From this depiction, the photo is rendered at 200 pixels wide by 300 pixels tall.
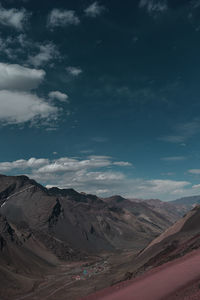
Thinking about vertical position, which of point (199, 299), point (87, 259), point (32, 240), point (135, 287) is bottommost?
point (87, 259)

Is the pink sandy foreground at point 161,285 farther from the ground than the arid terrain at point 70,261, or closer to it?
farther from the ground

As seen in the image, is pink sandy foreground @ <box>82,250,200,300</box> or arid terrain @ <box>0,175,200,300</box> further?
arid terrain @ <box>0,175,200,300</box>

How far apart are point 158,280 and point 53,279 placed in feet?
264

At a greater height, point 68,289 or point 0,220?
point 0,220

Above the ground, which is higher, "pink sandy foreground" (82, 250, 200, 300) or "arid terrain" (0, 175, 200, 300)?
"pink sandy foreground" (82, 250, 200, 300)

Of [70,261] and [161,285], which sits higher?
[161,285]

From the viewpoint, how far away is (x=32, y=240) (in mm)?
149500

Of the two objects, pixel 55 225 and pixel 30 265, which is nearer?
pixel 30 265

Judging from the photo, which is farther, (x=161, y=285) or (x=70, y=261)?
(x=70, y=261)

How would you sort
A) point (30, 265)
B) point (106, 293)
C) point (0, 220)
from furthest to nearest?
point (0, 220), point (30, 265), point (106, 293)

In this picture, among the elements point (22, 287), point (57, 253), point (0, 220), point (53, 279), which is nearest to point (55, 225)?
point (57, 253)

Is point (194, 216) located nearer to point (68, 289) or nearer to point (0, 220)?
point (68, 289)

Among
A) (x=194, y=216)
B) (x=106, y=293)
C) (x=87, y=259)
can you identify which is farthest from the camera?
(x=87, y=259)

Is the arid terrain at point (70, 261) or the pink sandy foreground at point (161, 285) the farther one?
the arid terrain at point (70, 261)
